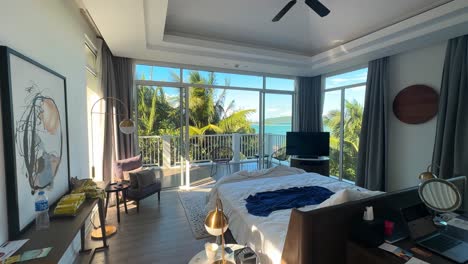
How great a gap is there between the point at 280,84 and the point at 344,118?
168 centimetres

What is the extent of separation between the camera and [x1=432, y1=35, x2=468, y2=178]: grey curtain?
2.93 m

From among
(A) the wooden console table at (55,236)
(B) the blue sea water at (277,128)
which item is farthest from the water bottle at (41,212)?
(B) the blue sea water at (277,128)

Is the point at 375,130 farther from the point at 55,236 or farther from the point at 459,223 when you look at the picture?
the point at 55,236

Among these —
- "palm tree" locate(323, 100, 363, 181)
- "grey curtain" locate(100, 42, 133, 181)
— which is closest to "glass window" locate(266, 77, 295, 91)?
"palm tree" locate(323, 100, 363, 181)

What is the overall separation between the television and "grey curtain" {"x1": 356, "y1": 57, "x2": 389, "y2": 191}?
714 mm

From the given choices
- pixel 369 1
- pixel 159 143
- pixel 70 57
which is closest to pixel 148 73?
pixel 159 143

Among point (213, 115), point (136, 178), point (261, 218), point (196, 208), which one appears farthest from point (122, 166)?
point (213, 115)

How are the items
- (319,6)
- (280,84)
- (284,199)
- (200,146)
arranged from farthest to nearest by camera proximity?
(200,146)
(280,84)
(284,199)
(319,6)

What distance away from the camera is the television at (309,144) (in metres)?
4.81

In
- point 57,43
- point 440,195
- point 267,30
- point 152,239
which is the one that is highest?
point 267,30

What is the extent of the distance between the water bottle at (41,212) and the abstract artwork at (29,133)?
44 millimetres

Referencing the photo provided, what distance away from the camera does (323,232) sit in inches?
54.9

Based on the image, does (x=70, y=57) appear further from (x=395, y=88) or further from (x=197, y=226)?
(x=395, y=88)

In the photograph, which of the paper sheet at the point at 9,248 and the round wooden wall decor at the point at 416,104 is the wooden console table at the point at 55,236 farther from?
the round wooden wall decor at the point at 416,104
